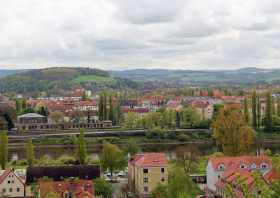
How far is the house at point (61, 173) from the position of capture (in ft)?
108

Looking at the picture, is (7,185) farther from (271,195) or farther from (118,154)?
(271,195)

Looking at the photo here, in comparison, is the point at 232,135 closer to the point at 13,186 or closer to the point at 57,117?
the point at 13,186

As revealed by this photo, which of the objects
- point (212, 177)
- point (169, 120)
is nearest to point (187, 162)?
point (212, 177)

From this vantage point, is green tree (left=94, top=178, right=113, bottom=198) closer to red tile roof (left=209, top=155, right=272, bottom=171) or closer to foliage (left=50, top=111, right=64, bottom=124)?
red tile roof (left=209, top=155, right=272, bottom=171)

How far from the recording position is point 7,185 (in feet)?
106

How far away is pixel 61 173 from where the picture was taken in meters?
33.2

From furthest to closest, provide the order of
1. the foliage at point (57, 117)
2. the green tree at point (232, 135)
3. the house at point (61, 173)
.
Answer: the foliage at point (57, 117) → the green tree at point (232, 135) → the house at point (61, 173)

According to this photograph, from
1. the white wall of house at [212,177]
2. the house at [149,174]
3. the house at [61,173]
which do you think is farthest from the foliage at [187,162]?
the house at [61,173]

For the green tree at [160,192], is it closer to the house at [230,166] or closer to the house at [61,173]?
the house at [230,166]

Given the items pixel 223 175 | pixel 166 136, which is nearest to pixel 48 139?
pixel 166 136

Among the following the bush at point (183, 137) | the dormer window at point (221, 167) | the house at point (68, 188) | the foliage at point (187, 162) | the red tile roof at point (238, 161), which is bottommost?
the bush at point (183, 137)

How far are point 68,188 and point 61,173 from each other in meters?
4.83

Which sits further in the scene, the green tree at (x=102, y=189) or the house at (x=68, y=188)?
the green tree at (x=102, y=189)

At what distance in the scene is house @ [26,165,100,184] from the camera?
33.0 meters
